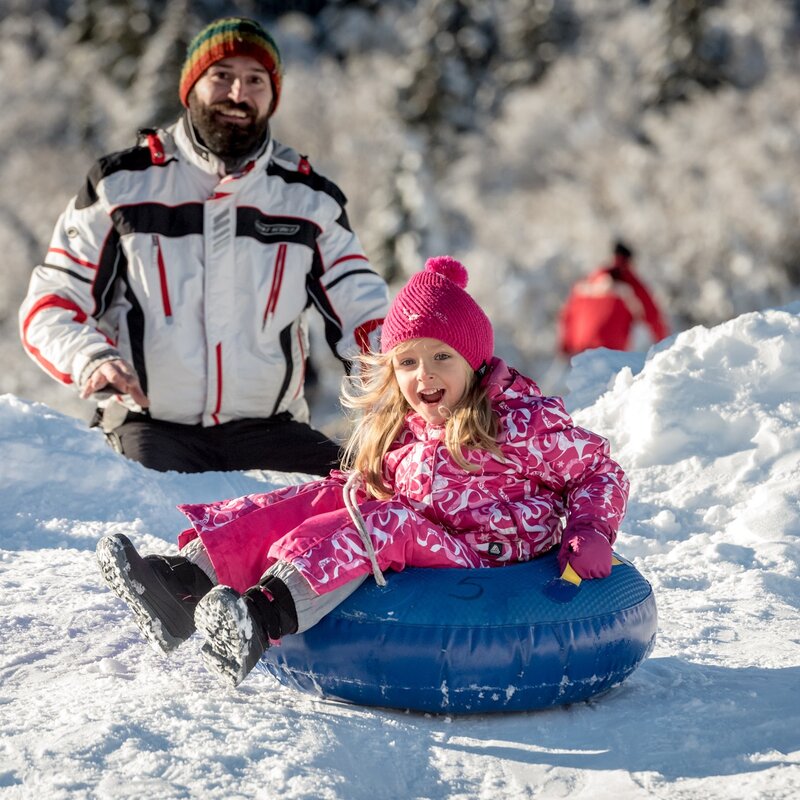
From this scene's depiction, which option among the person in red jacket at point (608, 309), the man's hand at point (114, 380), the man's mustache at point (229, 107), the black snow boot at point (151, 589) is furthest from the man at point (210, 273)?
the person in red jacket at point (608, 309)

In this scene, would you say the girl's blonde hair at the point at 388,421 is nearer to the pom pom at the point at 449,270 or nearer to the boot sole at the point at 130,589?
the pom pom at the point at 449,270

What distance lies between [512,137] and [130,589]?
1102 inches

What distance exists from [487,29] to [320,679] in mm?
32098

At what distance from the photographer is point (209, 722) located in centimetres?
204

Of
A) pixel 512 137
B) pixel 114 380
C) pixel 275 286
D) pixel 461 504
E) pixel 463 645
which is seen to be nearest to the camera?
pixel 463 645

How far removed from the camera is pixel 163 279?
3701 mm

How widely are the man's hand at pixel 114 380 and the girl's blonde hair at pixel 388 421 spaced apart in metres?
0.81

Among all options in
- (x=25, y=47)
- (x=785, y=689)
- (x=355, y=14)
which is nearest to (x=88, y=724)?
(x=785, y=689)

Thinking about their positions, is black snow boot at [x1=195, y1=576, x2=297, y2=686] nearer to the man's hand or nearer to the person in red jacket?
the man's hand

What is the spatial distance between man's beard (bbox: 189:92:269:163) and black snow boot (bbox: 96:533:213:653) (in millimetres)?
1778

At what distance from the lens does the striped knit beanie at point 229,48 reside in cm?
367

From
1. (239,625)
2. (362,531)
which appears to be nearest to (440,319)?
(362,531)

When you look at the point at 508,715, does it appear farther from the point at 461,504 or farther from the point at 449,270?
the point at 449,270

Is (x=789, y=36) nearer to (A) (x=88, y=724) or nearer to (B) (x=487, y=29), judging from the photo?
(B) (x=487, y=29)
